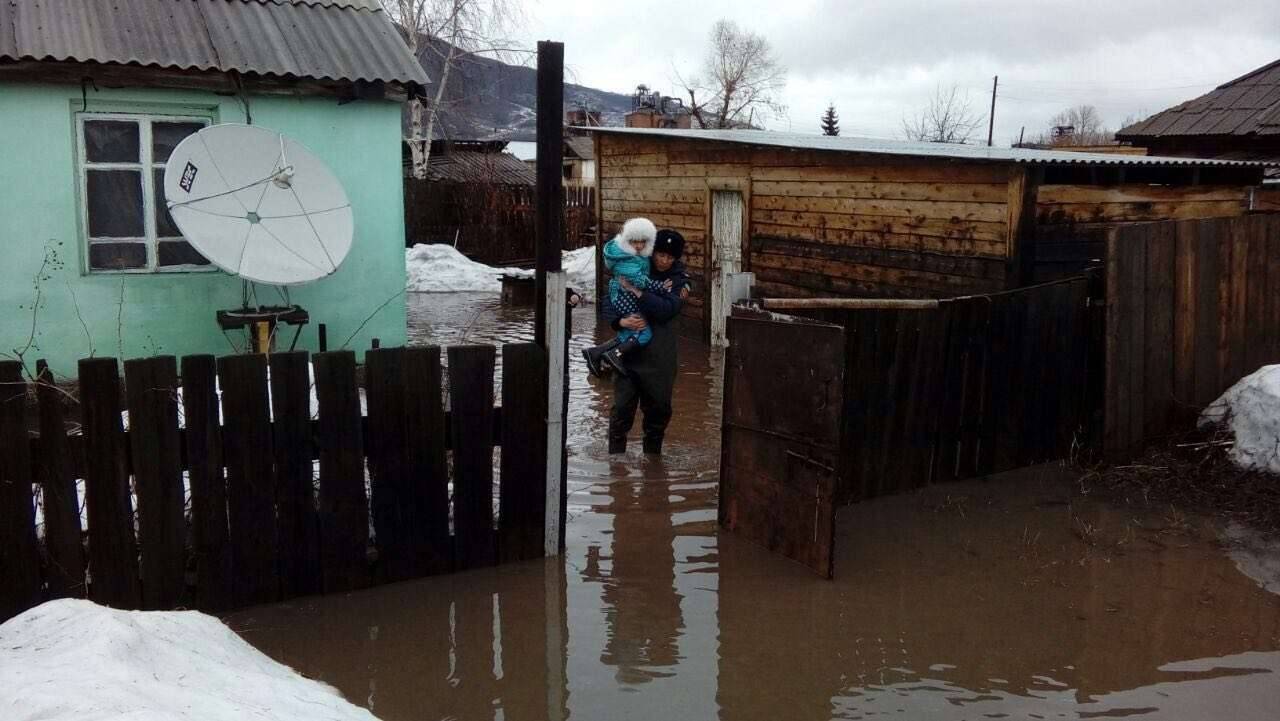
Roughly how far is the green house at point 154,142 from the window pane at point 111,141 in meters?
0.01

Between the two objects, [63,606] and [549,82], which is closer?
[63,606]

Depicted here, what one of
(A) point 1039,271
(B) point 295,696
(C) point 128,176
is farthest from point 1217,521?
(C) point 128,176

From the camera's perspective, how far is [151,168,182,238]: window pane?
366 inches

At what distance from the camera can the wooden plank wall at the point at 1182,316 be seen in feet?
23.9

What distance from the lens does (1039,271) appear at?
9312 millimetres

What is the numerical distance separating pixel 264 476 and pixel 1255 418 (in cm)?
634

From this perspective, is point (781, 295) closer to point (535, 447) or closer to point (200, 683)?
point (535, 447)

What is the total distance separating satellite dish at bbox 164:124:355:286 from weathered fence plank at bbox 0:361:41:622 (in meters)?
4.06

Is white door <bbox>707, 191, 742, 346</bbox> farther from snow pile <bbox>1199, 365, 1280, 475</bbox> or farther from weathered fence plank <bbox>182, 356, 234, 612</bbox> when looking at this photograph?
weathered fence plank <bbox>182, 356, 234, 612</bbox>

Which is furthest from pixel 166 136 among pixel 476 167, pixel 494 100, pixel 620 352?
pixel 494 100

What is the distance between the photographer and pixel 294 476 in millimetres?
4887

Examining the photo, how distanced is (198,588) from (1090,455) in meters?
6.03

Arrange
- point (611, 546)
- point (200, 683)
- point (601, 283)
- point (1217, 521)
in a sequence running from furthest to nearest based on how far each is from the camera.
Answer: point (601, 283) < point (1217, 521) < point (611, 546) < point (200, 683)

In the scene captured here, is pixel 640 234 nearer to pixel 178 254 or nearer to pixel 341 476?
pixel 341 476
